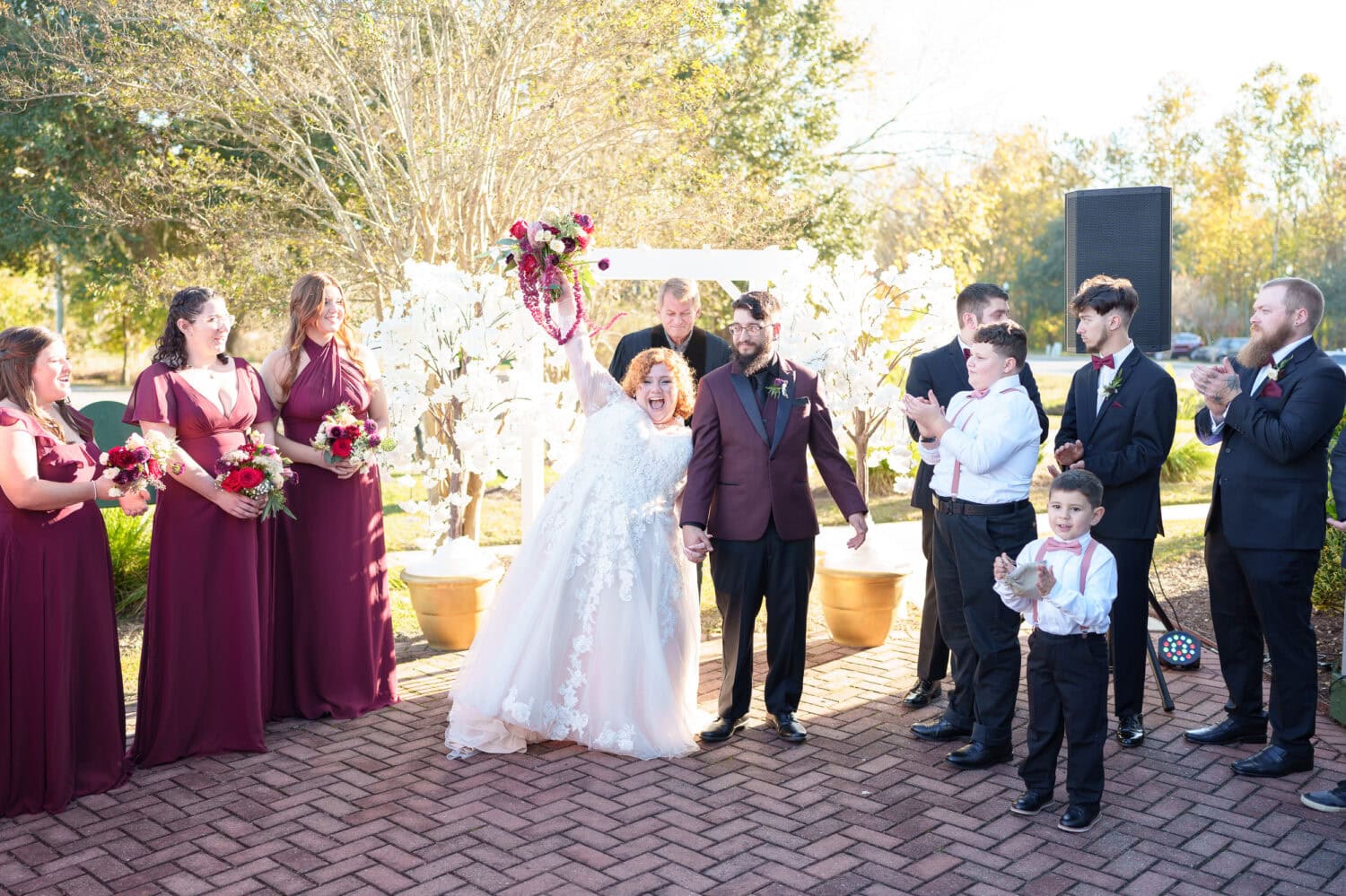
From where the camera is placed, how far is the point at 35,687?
460 centimetres

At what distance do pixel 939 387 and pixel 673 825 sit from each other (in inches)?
96.7

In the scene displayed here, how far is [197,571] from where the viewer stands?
5.18 meters

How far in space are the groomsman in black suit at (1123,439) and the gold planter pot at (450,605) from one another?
11.4 feet

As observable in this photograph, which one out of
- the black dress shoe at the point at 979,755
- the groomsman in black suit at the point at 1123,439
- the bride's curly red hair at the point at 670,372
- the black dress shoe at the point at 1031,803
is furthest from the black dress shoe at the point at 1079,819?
the bride's curly red hair at the point at 670,372

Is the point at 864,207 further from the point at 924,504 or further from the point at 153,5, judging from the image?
the point at 924,504

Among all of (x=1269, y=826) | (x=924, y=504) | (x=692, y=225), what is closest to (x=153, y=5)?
(x=692, y=225)

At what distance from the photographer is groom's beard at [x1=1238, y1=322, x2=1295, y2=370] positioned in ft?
15.7

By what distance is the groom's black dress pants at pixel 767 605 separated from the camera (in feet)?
17.3

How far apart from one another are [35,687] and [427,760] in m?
1.60

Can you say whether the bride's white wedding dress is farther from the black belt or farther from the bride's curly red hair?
the black belt

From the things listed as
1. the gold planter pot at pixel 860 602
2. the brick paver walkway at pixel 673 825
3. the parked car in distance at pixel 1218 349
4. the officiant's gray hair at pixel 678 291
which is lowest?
the brick paver walkway at pixel 673 825

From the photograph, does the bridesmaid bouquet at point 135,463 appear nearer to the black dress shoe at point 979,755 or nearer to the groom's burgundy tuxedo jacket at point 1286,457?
the black dress shoe at point 979,755

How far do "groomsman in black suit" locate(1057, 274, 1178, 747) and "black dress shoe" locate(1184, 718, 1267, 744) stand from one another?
0.41m

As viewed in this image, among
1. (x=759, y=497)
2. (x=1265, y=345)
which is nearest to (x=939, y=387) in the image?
(x=759, y=497)
